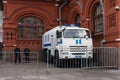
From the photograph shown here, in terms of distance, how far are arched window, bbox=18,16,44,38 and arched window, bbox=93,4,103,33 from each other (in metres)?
8.13

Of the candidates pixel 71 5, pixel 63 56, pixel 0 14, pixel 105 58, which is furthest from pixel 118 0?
pixel 0 14

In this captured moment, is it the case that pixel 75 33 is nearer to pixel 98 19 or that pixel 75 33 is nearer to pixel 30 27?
pixel 98 19

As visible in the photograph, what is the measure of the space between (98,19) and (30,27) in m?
9.44

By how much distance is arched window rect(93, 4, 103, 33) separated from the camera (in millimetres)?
23172

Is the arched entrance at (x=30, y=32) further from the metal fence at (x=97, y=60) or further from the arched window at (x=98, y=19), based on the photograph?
the metal fence at (x=97, y=60)

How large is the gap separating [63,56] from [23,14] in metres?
12.0

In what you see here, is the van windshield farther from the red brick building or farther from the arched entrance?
the arched entrance

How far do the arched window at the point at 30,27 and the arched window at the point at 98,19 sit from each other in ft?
26.7

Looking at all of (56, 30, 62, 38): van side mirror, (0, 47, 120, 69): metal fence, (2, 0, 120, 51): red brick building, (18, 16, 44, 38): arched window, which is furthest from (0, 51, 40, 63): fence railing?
(18, 16, 44, 38): arched window

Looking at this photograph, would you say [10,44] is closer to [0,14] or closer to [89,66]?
[0,14]

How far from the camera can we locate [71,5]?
2991cm

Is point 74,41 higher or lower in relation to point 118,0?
lower

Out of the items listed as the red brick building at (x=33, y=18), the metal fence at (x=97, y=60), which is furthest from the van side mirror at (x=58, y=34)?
the red brick building at (x=33, y=18)

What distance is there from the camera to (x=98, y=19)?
23.8 m
